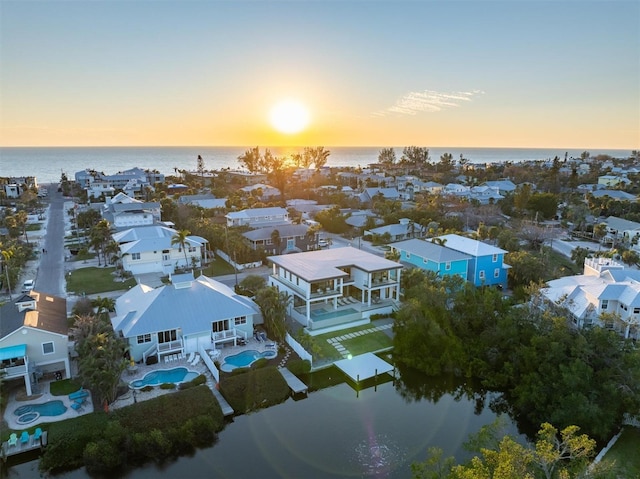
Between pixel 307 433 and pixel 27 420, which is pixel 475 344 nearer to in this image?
pixel 307 433

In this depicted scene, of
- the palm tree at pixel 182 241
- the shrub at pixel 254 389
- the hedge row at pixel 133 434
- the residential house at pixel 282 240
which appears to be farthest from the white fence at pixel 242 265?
the hedge row at pixel 133 434

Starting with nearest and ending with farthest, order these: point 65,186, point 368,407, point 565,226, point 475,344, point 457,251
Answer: point 368,407, point 475,344, point 457,251, point 565,226, point 65,186

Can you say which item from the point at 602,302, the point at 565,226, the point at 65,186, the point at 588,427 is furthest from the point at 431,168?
the point at 588,427

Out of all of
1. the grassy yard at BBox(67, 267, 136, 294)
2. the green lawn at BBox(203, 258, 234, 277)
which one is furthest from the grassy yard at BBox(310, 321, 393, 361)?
the grassy yard at BBox(67, 267, 136, 294)

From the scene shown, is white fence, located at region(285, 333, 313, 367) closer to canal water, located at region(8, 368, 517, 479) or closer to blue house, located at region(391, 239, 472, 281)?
canal water, located at region(8, 368, 517, 479)

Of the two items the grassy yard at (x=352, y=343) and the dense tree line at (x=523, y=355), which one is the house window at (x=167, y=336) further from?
the dense tree line at (x=523, y=355)

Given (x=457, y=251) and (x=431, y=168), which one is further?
(x=431, y=168)
